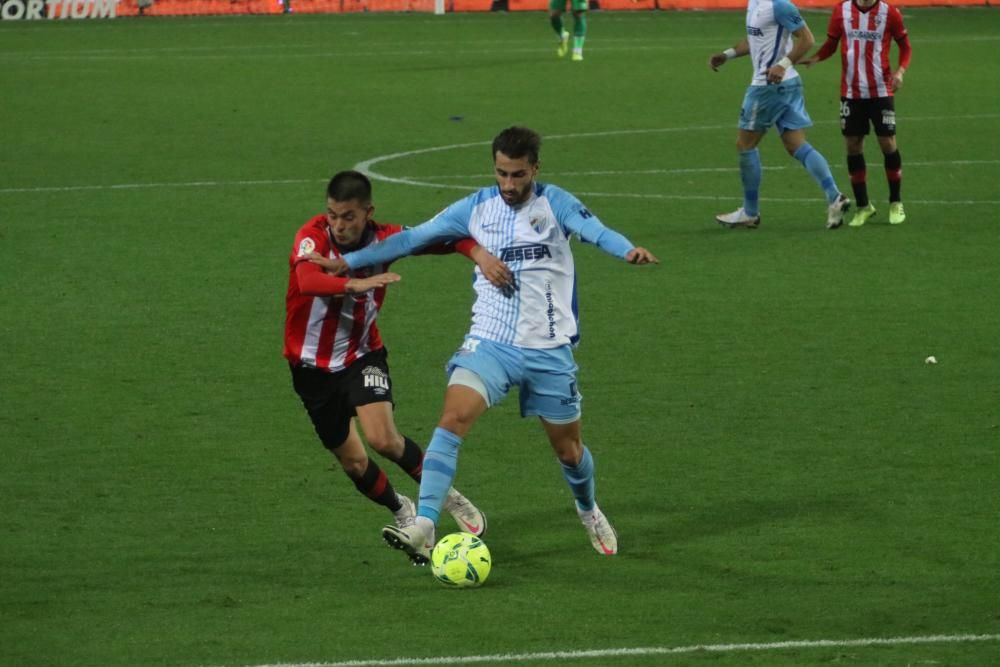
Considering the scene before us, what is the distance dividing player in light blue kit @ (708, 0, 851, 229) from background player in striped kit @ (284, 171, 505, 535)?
321 inches

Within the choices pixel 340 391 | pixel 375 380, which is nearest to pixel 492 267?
pixel 375 380

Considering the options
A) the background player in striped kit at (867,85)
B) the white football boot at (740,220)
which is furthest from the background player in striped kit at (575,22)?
the white football boot at (740,220)

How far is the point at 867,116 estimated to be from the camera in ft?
52.3

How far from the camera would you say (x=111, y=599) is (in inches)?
282

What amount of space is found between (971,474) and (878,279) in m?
5.03

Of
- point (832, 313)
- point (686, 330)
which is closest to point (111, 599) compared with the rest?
point (686, 330)

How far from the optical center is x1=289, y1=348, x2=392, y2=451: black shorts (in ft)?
25.5

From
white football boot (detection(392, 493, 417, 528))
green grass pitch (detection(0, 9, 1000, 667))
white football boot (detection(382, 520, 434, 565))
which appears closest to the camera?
green grass pitch (detection(0, 9, 1000, 667))

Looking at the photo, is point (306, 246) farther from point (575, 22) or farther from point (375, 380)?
point (575, 22)

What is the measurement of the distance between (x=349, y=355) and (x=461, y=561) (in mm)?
1084

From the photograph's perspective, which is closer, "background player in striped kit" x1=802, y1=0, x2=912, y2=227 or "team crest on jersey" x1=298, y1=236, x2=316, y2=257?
"team crest on jersey" x1=298, y1=236, x2=316, y2=257

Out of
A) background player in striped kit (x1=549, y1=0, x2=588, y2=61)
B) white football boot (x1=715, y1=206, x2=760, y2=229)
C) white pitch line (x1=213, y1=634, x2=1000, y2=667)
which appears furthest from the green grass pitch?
background player in striped kit (x1=549, y1=0, x2=588, y2=61)

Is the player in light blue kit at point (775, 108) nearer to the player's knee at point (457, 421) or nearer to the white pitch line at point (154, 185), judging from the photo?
the white pitch line at point (154, 185)

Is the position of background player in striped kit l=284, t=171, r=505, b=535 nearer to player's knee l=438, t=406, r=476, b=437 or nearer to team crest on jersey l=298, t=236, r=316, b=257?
team crest on jersey l=298, t=236, r=316, b=257
